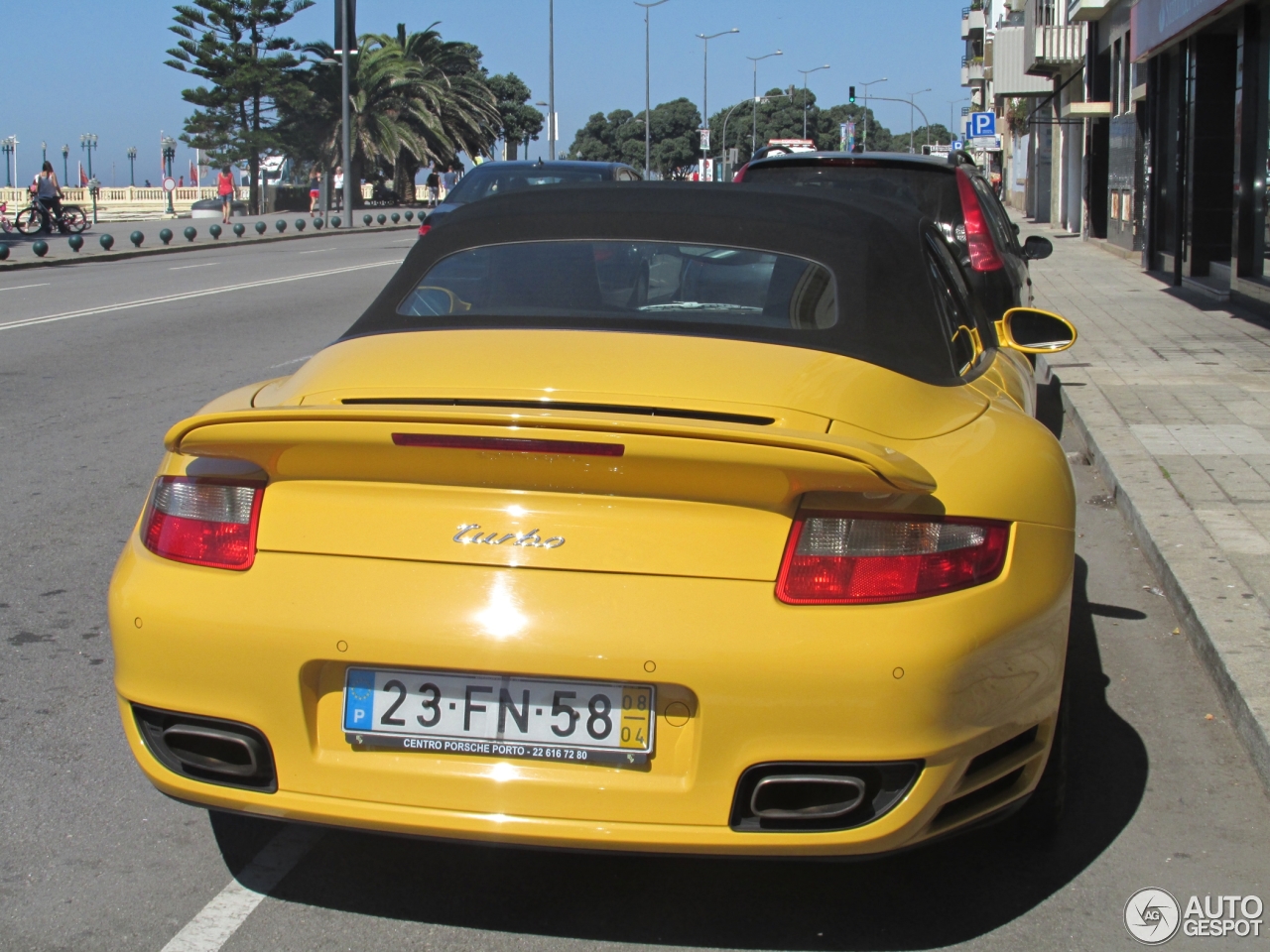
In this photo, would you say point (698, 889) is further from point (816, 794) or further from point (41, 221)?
point (41, 221)

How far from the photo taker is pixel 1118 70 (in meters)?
28.4

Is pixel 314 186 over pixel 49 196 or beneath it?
over

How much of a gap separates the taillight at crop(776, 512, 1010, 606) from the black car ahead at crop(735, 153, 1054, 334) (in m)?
5.41

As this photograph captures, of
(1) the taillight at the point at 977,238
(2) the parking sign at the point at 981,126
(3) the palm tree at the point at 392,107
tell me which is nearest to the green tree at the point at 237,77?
(3) the palm tree at the point at 392,107

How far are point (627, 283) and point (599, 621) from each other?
1421 millimetres

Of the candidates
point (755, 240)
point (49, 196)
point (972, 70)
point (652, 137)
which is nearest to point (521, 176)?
point (755, 240)

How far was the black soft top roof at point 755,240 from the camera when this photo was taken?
332 centimetres

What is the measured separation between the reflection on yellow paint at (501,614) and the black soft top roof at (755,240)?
0.94 meters

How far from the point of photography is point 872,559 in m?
2.61

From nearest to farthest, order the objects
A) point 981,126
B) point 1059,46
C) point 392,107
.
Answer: point 1059,46 < point 981,126 < point 392,107

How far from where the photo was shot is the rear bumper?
2.53 meters

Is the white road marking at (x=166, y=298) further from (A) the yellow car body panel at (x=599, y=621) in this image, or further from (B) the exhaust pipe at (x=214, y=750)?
(A) the yellow car body panel at (x=599, y=621)

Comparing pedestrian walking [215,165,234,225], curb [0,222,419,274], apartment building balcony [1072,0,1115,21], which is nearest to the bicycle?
curb [0,222,419,274]

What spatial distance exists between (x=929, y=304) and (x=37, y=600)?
3.50 metres
